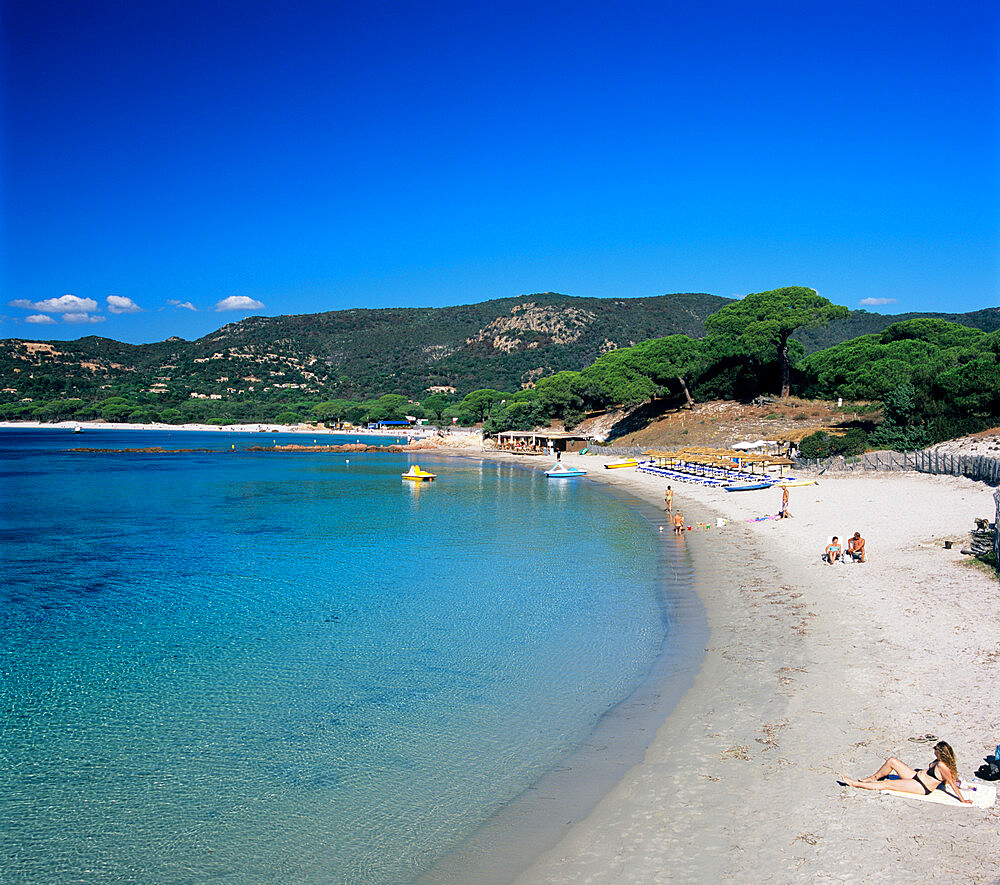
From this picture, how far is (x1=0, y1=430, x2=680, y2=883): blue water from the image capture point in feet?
19.6

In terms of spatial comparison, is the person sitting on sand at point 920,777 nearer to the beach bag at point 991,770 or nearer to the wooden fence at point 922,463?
the beach bag at point 991,770

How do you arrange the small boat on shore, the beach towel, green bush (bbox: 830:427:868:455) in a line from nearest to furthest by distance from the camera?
the beach towel → the small boat on shore → green bush (bbox: 830:427:868:455)

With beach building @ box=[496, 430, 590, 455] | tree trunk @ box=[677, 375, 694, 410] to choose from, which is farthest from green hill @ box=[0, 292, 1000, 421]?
tree trunk @ box=[677, 375, 694, 410]

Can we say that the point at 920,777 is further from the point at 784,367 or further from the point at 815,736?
the point at 784,367

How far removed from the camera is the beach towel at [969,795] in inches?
210

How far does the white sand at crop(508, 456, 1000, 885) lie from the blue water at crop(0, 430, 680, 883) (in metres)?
1.24

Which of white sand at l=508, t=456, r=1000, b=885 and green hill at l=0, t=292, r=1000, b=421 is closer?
white sand at l=508, t=456, r=1000, b=885

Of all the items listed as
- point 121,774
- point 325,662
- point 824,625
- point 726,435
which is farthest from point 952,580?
point 726,435

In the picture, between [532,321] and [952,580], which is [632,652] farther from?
[532,321]

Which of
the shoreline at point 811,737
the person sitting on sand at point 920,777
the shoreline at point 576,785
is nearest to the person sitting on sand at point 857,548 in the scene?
the shoreline at point 811,737

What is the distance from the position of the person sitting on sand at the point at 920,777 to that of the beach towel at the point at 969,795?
30 mm

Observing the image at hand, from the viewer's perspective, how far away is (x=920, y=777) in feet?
18.4

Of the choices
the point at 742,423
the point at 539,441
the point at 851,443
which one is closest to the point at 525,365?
the point at 539,441

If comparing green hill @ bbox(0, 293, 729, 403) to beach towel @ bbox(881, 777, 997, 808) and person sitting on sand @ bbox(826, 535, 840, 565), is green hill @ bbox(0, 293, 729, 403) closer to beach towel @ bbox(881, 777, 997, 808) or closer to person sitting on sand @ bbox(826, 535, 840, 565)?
person sitting on sand @ bbox(826, 535, 840, 565)
